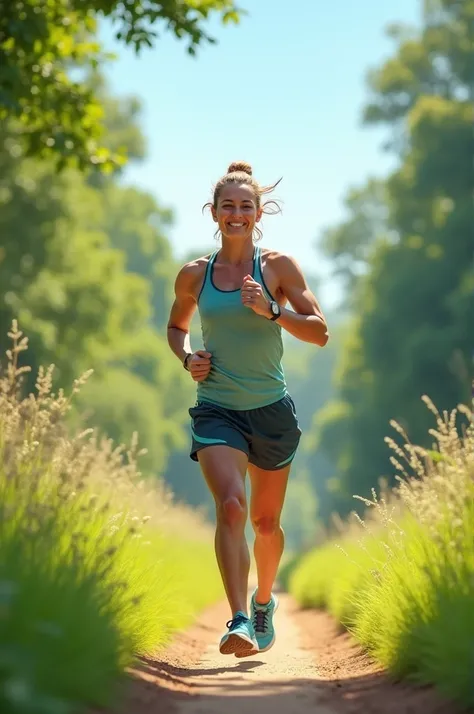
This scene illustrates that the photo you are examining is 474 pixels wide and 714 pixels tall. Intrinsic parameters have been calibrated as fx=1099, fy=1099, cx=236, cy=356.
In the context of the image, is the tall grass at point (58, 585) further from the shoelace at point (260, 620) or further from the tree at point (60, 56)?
the tree at point (60, 56)

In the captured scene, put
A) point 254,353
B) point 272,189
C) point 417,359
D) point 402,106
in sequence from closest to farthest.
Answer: point 254,353
point 272,189
point 417,359
point 402,106

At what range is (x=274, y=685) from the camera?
539 centimetres

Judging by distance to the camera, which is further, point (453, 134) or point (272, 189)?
point (453, 134)

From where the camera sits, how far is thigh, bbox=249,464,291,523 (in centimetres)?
637

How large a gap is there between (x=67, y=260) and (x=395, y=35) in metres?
21.4

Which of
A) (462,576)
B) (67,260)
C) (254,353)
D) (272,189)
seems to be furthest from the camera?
(67,260)

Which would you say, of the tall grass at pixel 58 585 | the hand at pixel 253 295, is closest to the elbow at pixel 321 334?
the hand at pixel 253 295

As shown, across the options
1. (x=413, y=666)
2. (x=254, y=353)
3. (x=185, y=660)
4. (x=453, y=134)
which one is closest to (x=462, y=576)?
(x=413, y=666)

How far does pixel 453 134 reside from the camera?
1156 inches

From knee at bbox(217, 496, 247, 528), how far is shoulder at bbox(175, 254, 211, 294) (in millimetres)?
1336

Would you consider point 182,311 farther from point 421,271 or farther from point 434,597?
point 421,271

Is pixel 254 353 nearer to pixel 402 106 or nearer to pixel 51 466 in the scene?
pixel 51 466

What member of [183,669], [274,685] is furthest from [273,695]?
[183,669]

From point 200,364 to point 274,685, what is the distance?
1744 millimetres
